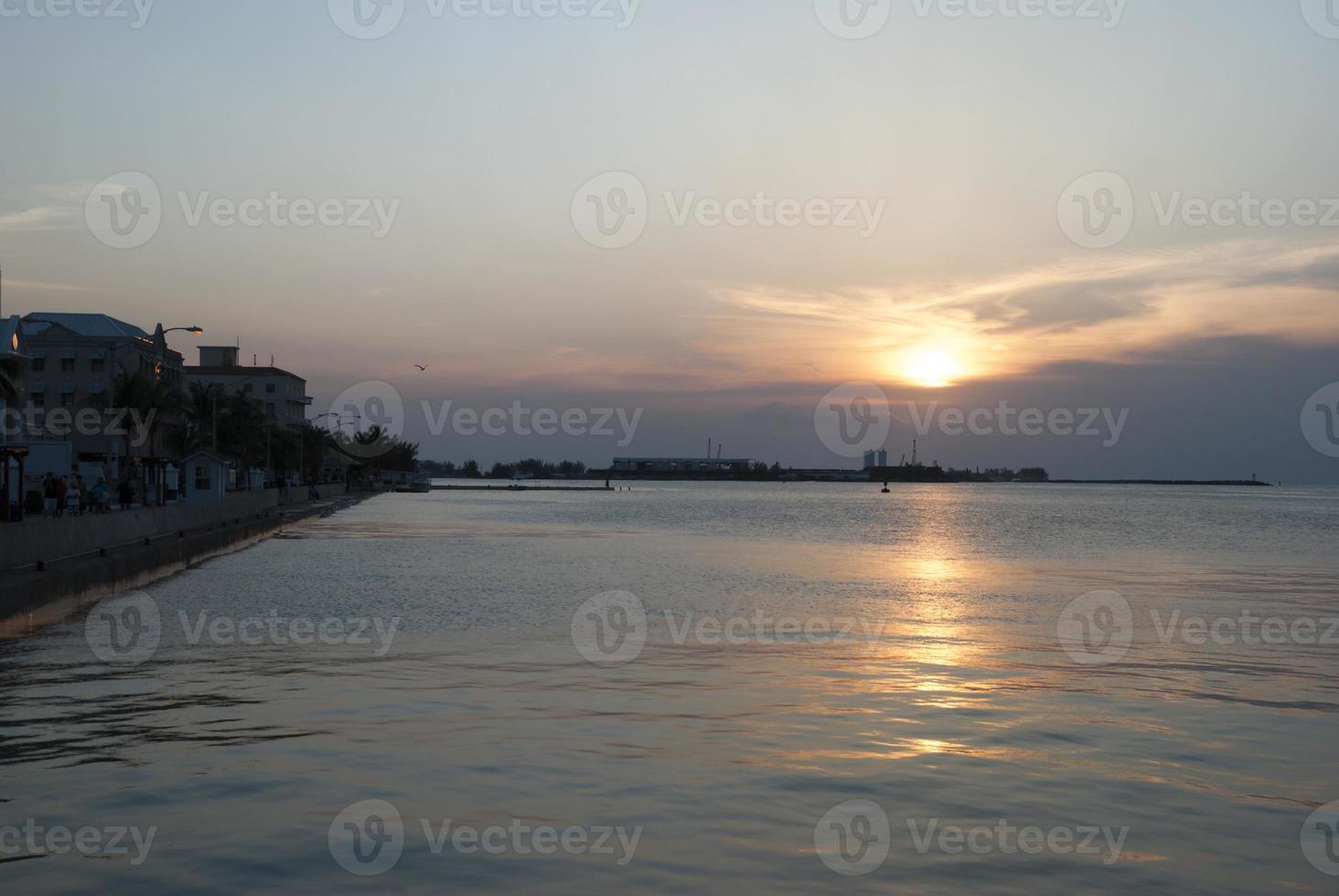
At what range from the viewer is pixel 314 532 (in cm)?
6544

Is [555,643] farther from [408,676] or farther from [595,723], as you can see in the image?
[595,723]

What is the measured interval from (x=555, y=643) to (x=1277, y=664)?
13.0 m

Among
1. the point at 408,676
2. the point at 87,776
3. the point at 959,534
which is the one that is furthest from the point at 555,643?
the point at 959,534

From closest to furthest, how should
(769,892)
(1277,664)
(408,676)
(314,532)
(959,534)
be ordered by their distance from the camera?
(769,892), (408,676), (1277,664), (314,532), (959,534)
